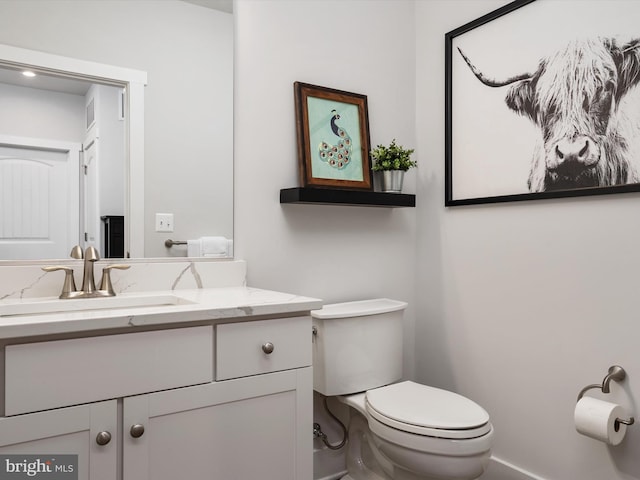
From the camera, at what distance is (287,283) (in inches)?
76.0

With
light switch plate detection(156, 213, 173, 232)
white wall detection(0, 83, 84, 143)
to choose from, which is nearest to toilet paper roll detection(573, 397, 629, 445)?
light switch plate detection(156, 213, 173, 232)

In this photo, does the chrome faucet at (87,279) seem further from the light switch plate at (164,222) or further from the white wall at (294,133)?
the white wall at (294,133)

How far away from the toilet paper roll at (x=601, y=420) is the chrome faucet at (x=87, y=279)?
155cm

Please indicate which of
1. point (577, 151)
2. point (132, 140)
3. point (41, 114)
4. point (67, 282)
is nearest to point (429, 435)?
point (577, 151)

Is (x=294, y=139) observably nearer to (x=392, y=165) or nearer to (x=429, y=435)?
(x=392, y=165)

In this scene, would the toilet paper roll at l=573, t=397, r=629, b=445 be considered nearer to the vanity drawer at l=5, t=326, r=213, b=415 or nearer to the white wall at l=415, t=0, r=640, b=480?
the white wall at l=415, t=0, r=640, b=480

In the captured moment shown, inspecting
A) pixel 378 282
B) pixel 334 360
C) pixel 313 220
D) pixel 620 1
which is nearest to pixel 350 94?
pixel 313 220

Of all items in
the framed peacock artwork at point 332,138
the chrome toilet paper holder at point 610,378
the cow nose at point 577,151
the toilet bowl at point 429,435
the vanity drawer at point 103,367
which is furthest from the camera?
the framed peacock artwork at point 332,138

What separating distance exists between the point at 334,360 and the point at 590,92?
133 cm

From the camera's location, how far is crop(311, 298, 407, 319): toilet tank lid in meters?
1.79

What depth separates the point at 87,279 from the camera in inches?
58.5

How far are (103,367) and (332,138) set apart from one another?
1.31 m

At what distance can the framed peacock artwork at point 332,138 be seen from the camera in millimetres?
1923

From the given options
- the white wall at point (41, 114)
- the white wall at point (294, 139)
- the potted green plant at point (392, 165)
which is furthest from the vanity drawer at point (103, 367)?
the potted green plant at point (392, 165)
